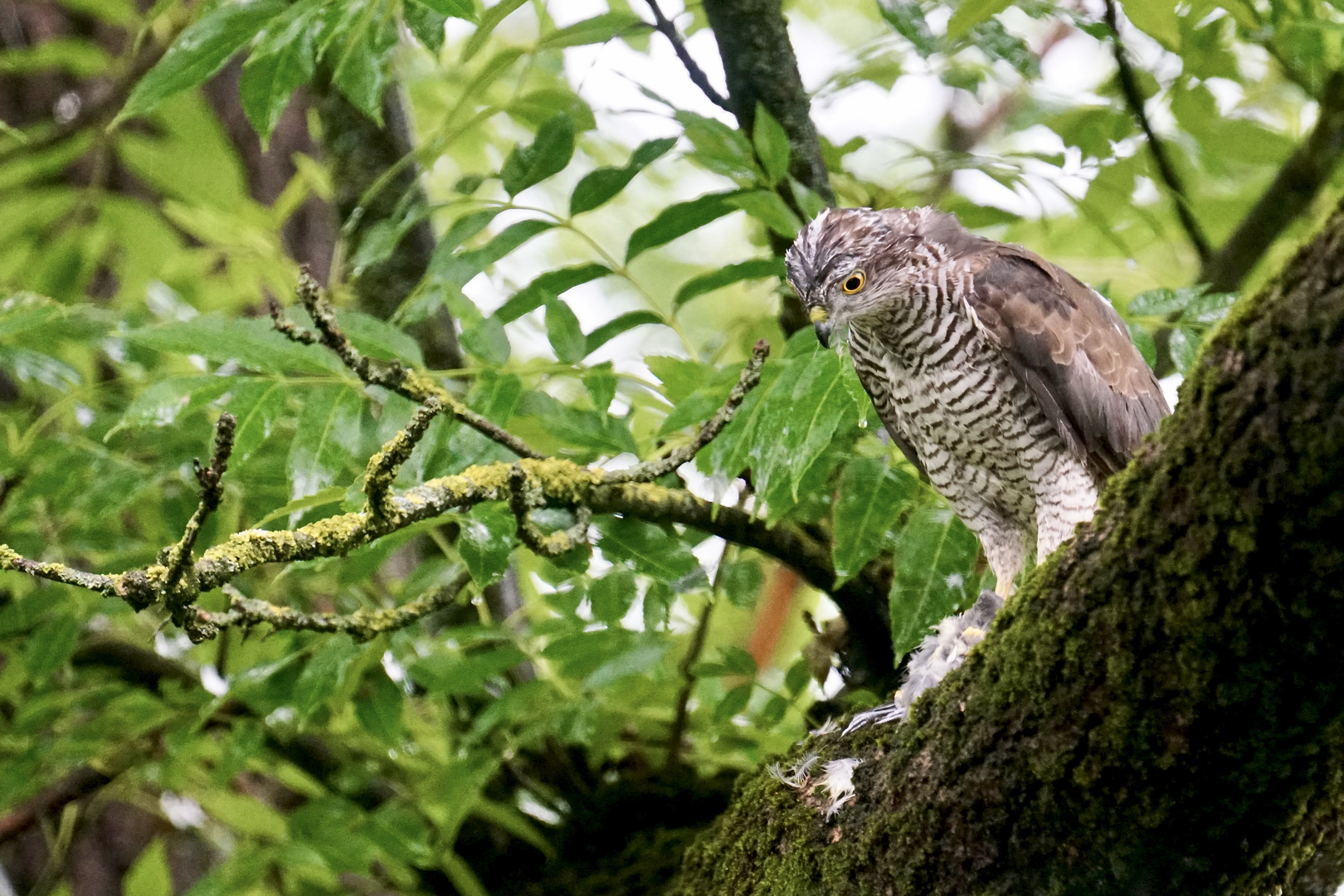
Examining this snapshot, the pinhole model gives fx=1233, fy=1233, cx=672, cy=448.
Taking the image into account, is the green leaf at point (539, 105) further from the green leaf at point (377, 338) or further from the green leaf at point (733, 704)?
the green leaf at point (733, 704)

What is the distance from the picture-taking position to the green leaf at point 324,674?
296 centimetres

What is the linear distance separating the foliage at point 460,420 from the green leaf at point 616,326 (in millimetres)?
16

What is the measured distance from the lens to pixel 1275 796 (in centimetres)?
177

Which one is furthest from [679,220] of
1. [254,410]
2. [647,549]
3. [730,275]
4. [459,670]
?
[459,670]

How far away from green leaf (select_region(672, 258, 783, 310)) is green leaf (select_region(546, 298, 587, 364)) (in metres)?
0.25

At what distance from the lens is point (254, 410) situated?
257cm

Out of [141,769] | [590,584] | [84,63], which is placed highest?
[84,63]

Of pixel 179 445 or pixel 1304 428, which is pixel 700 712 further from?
pixel 1304 428

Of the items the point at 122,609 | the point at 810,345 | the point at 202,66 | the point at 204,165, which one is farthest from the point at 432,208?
the point at 204,165

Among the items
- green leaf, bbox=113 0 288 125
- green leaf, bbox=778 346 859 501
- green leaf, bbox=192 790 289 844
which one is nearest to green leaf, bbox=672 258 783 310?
green leaf, bbox=778 346 859 501

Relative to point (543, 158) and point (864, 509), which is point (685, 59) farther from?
point (864, 509)

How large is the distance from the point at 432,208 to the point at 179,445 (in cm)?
101

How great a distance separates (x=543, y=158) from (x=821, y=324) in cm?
74

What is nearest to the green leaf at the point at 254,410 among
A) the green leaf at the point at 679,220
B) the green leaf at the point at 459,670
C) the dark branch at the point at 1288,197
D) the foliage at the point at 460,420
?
the foliage at the point at 460,420
